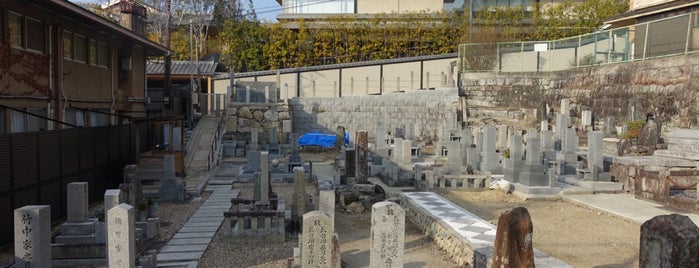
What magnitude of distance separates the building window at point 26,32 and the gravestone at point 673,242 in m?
13.2

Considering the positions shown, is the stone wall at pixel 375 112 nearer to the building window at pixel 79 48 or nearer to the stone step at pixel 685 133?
the stone step at pixel 685 133

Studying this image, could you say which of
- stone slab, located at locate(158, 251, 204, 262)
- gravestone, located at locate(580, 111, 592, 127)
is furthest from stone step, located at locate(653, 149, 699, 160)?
stone slab, located at locate(158, 251, 204, 262)

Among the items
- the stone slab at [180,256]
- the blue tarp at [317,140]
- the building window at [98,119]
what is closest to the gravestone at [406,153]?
the blue tarp at [317,140]

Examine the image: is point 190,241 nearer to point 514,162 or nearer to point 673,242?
point 673,242

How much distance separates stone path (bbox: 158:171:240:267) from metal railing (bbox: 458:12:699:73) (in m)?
17.6

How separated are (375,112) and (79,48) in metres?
19.0

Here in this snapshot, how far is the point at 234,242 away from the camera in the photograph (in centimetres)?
974

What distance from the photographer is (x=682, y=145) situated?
49.9ft

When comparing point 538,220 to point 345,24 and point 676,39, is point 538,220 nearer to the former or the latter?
point 676,39

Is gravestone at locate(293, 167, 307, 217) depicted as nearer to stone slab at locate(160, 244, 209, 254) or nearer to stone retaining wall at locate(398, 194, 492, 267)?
stone slab at locate(160, 244, 209, 254)

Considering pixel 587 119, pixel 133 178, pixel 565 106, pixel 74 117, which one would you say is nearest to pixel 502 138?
pixel 587 119

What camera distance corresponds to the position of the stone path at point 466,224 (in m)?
6.96

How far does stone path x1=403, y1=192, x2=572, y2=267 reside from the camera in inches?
274

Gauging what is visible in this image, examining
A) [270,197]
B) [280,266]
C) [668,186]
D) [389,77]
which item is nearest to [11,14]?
[270,197]
